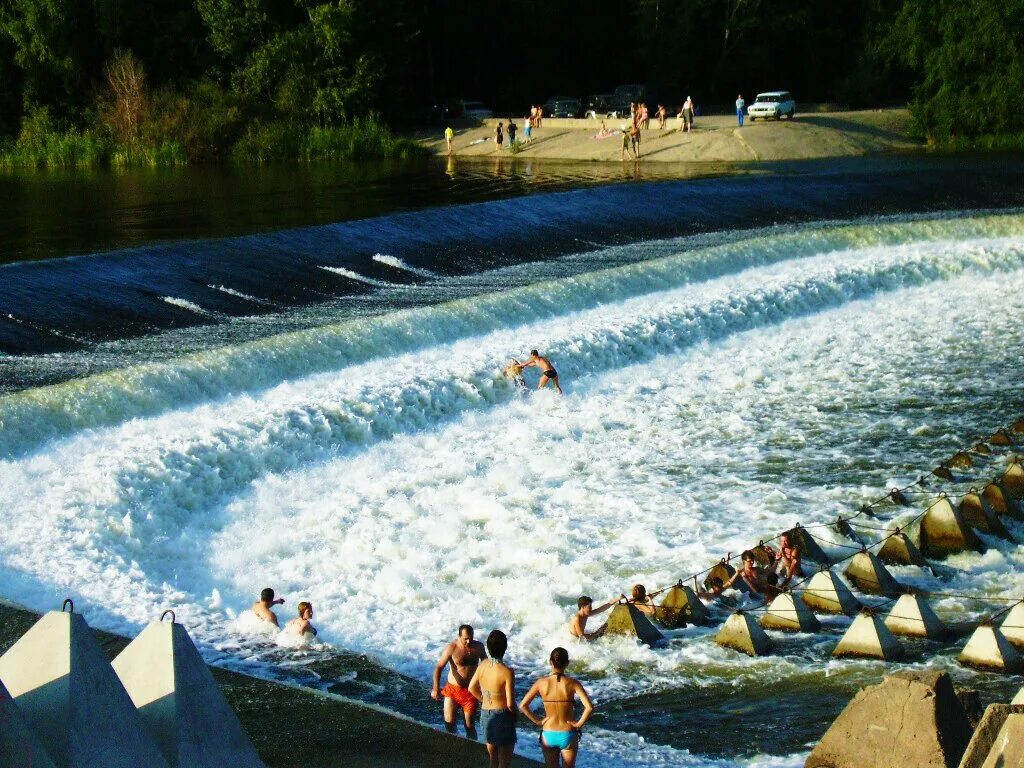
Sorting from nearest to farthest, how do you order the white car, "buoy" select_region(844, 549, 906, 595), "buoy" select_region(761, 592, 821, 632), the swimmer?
1. the swimmer
2. "buoy" select_region(761, 592, 821, 632)
3. "buoy" select_region(844, 549, 906, 595)
4. the white car

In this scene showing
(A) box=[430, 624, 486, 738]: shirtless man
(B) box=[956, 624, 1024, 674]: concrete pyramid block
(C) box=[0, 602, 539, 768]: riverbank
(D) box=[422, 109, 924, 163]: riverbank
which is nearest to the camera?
(C) box=[0, 602, 539, 768]: riverbank

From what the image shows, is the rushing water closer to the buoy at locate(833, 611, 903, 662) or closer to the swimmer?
the buoy at locate(833, 611, 903, 662)

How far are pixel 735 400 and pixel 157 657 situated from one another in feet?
44.2

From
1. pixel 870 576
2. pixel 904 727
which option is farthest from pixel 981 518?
pixel 904 727

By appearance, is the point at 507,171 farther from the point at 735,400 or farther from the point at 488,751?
the point at 488,751

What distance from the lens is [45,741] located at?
24.1 feet

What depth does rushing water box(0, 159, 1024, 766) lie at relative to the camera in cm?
1223

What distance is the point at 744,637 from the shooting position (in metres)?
12.3

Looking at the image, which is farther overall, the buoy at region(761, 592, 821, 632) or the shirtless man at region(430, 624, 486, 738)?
the buoy at region(761, 592, 821, 632)

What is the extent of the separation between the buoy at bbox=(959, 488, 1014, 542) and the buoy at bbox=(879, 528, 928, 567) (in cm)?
92

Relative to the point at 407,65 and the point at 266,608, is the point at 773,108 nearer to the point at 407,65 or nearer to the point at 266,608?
the point at 407,65

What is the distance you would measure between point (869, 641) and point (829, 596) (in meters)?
1.27

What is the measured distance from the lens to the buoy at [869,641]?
12.0 meters

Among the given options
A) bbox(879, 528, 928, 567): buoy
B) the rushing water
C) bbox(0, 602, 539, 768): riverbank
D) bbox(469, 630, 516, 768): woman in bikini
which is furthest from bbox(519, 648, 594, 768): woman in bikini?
bbox(879, 528, 928, 567): buoy
